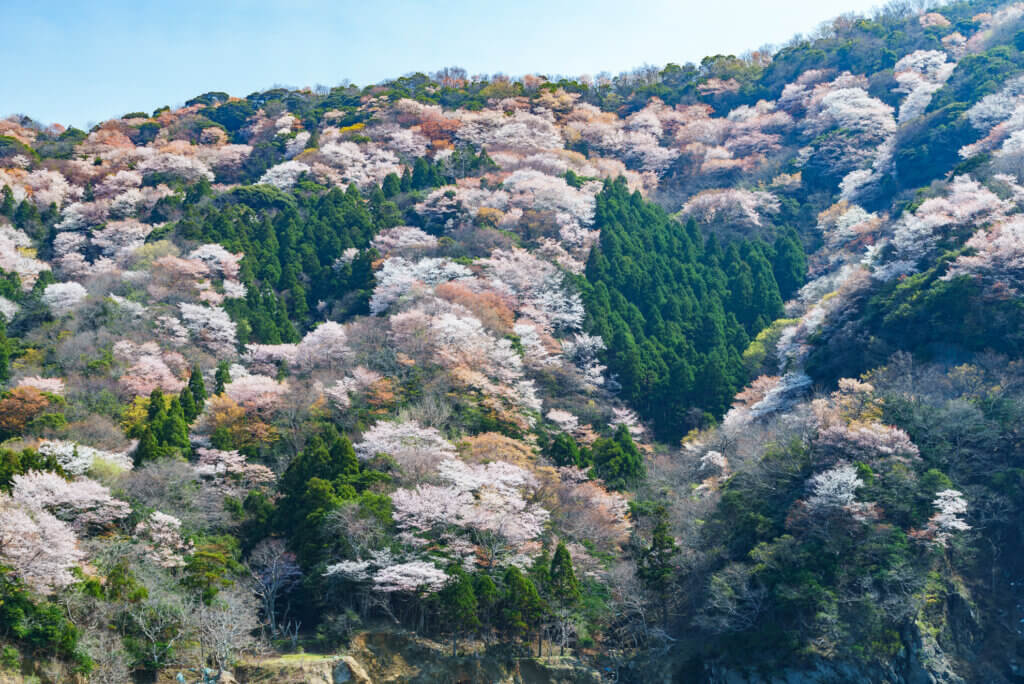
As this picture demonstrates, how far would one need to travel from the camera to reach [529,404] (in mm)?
40031

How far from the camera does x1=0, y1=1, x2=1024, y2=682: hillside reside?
88.1ft

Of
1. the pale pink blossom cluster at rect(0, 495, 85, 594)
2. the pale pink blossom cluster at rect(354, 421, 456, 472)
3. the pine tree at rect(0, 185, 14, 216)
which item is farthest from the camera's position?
the pine tree at rect(0, 185, 14, 216)

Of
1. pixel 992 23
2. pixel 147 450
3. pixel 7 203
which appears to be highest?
pixel 992 23

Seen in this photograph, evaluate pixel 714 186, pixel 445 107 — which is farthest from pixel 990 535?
pixel 445 107


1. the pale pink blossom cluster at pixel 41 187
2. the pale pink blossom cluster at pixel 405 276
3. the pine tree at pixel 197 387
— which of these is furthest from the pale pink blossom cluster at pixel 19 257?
the pale pink blossom cluster at pixel 405 276

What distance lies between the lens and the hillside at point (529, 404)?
26.8 meters

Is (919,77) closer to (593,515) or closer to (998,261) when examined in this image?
(998,261)

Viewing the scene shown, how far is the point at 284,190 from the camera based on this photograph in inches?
2462

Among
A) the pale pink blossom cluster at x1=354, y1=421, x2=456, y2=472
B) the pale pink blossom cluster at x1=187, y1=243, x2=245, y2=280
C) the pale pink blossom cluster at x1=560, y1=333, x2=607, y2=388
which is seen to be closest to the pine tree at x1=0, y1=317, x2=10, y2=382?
the pale pink blossom cluster at x1=187, y1=243, x2=245, y2=280

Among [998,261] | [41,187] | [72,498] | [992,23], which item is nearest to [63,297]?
[72,498]

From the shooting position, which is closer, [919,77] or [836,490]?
[836,490]

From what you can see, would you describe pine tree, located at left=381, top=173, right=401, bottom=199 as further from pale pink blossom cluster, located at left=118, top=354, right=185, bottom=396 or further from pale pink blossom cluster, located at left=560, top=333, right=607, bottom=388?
pale pink blossom cluster, located at left=118, top=354, right=185, bottom=396

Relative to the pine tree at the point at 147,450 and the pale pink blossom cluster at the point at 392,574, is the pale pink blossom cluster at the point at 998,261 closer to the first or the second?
the pale pink blossom cluster at the point at 392,574

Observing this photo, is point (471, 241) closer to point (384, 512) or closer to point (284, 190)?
point (284, 190)
